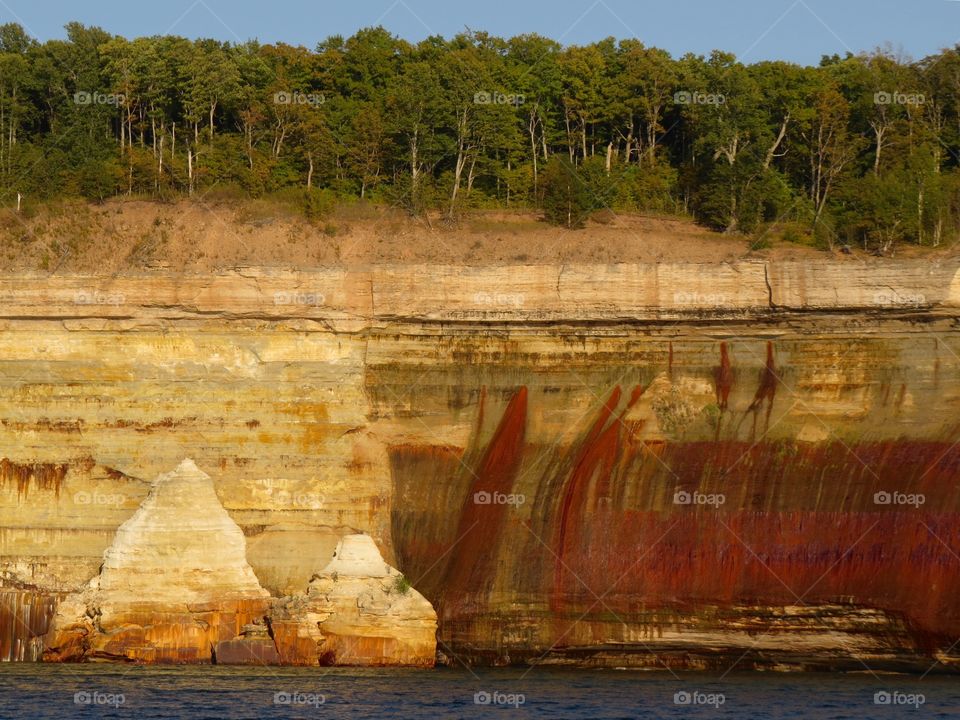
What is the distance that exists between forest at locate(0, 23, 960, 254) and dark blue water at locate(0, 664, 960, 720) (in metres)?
16.7

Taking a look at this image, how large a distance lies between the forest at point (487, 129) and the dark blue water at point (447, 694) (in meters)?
16.7

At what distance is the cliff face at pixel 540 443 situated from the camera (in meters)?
31.1

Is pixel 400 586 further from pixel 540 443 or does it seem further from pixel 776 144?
pixel 776 144

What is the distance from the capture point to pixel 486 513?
105 ft

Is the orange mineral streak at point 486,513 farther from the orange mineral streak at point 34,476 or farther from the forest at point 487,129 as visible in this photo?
the forest at point 487,129

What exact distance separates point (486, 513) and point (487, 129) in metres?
21.1

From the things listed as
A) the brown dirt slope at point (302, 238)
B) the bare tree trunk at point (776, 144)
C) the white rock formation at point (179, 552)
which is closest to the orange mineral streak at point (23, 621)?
the white rock formation at point (179, 552)

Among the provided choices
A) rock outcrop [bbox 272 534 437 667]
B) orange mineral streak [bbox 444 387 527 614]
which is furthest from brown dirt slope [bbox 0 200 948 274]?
rock outcrop [bbox 272 534 437 667]

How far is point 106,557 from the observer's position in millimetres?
30828

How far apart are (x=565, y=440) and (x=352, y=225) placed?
44.3 feet

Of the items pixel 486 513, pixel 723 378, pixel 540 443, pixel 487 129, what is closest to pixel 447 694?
pixel 486 513

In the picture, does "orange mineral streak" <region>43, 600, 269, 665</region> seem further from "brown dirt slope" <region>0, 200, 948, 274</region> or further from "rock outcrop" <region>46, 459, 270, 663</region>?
"brown dirt slope" <region>0, 200, 948, 274</region>

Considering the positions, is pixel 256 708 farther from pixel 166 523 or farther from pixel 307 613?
pixel 166 523

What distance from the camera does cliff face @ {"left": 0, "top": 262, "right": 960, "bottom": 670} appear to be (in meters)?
31.1
